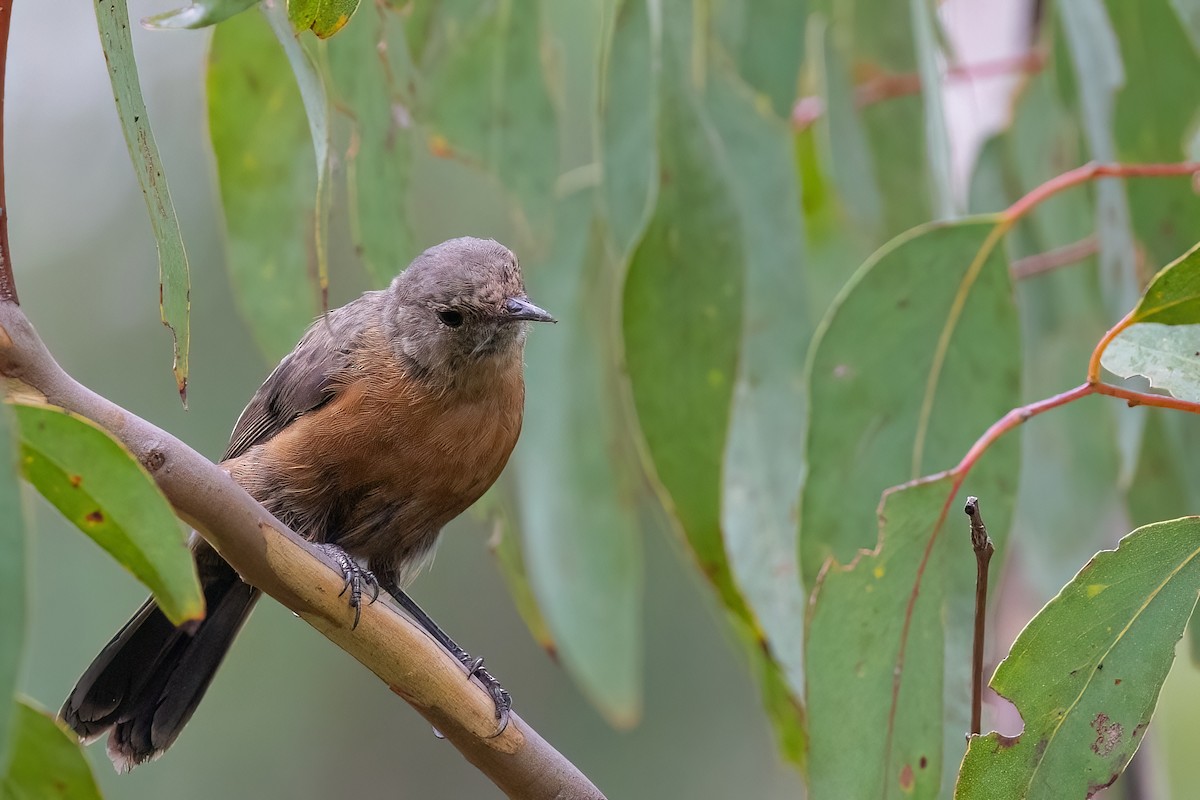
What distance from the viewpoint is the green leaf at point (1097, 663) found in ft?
6.11

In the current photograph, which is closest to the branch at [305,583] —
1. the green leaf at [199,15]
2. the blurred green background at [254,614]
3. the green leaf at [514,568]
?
the green leaf at [199,15]

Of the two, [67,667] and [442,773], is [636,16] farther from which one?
[442,773]

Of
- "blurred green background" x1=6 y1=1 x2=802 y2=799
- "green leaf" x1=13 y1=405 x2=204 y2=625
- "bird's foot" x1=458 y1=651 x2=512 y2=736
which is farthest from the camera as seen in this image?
"blurred green background" x1=6 y1=1 x2=802 y2=799

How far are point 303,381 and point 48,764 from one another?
4.38 ft

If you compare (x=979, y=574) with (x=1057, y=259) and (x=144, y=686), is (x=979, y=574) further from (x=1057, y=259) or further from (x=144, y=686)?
(x=1057, y=259)

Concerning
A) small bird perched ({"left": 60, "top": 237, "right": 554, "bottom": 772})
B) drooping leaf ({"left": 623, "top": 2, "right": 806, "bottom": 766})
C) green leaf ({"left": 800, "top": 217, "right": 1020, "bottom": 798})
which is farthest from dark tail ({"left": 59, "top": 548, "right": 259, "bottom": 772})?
green leaf ({"left": 800, "top": 217, "right": 1020, "bottom": 798})

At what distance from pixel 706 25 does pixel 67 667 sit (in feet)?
11.1

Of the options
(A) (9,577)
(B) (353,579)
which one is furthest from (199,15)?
(B) (353,579)

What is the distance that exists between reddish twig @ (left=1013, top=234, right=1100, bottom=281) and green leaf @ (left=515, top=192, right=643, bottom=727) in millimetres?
1061

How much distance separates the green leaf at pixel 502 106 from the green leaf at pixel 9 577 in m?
1.96

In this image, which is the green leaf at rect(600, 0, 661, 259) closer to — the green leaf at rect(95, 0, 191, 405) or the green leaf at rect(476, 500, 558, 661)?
the green leaf at rect(476, 500, 558, 661)

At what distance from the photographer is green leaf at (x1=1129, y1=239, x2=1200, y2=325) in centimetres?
190

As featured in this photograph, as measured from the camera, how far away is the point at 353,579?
7.04ft

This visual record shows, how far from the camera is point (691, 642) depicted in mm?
8430
